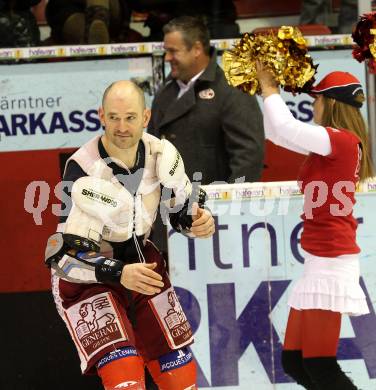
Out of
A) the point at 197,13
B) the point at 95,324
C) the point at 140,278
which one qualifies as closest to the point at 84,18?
the point at 197,13

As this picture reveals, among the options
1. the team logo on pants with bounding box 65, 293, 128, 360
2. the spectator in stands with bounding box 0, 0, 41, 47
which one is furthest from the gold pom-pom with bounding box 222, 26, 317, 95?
the spectator in stands with bounding box 0, 0, 41, 47

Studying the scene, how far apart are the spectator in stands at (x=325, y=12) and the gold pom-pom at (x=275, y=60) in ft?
7.88

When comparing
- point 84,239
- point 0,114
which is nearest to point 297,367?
point 84,239

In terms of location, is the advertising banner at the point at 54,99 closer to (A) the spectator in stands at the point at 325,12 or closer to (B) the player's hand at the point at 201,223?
(A) the spectator in stands at the point at 325,12

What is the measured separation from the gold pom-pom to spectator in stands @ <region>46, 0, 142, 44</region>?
2.13 meters

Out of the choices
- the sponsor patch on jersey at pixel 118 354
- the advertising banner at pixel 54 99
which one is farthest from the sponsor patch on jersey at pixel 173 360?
the advertising banner at pixel 54 99

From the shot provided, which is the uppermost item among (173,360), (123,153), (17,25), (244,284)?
(17,25)

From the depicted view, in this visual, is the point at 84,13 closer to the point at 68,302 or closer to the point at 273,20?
the point at 273,20

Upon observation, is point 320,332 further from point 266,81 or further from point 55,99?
point 55,99

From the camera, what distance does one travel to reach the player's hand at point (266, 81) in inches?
203

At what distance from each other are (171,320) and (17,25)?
10.2 ft

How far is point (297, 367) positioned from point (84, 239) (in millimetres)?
1393

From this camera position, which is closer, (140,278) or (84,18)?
(140,278)

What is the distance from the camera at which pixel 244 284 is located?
230 inches
